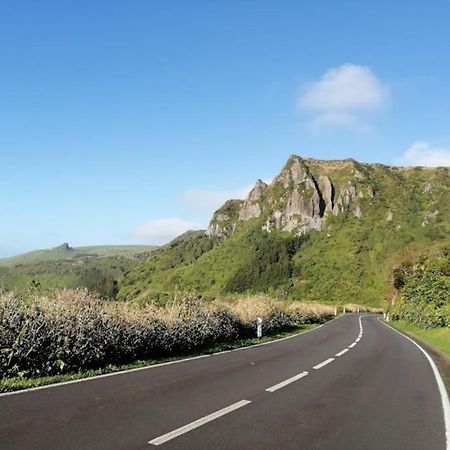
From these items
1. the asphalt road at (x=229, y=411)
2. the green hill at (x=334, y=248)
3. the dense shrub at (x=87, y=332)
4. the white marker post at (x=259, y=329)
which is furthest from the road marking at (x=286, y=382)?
the green hill at (x=334, y=248)

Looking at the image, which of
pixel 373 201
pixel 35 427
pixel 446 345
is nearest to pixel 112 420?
pixel 35 427

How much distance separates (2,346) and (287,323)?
2388cm

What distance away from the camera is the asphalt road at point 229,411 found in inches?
235

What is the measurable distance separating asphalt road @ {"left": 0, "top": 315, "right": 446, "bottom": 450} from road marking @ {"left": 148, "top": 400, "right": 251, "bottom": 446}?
15 millimetres

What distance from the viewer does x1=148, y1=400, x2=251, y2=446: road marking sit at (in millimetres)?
5856

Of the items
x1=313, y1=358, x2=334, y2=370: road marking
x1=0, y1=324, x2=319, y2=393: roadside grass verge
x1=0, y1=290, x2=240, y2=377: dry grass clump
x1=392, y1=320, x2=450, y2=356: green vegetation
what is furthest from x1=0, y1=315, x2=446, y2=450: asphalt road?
x1=392, y1=320, x2=450, y2=356: green vegetation

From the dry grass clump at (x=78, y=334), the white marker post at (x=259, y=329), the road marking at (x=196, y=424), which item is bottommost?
the white marker post at (x=259, y=329)

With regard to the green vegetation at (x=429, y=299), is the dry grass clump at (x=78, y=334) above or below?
above

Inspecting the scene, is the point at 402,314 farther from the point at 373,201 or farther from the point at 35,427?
the point at 373,201

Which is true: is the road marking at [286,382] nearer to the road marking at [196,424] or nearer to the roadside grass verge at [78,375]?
the road marking at [196,424]

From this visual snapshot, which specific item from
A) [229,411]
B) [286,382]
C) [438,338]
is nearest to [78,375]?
[229,411]

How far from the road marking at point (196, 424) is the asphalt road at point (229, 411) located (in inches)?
0.6

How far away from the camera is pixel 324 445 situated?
606cm

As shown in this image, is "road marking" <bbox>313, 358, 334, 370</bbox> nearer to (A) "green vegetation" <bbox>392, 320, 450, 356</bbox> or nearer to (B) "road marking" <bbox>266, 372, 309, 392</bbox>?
(B) "road marking" <bbox>266, 372, 309, 392</bbox>
